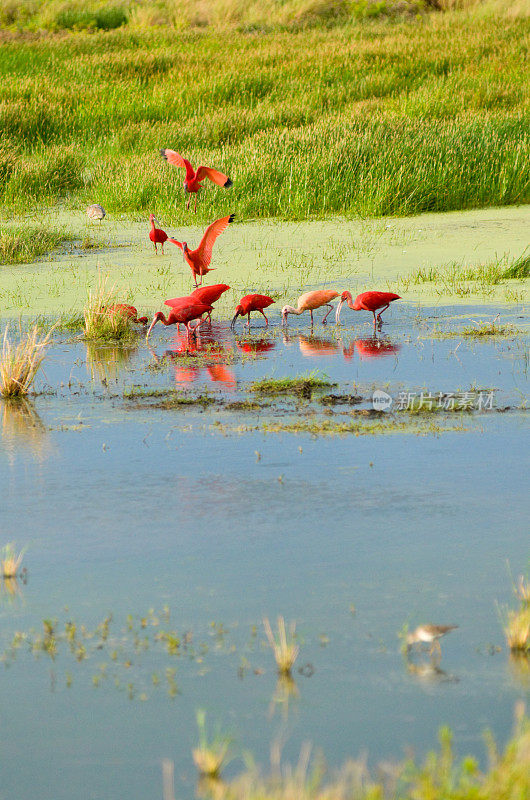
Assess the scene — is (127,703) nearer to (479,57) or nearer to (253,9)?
(479,57)

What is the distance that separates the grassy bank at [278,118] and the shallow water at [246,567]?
7033mm

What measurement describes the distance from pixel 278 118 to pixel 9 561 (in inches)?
550

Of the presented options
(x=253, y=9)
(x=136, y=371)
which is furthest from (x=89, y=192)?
(x=253, y=9)

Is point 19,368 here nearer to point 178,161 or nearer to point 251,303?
point 251,303

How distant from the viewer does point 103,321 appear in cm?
778

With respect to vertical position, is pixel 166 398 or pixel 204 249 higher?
pixel 204 249

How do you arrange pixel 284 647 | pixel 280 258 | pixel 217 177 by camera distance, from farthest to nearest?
pixel 280 258
pixel 217 177
pixel 284 647

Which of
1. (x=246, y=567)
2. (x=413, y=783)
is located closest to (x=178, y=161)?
(x=246, y=567)

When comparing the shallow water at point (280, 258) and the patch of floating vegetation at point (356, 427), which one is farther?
the shallow water at point (280, 258)

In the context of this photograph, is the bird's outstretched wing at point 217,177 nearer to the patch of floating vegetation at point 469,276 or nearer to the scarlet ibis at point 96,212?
the patch of floating vegetation at point 469,276

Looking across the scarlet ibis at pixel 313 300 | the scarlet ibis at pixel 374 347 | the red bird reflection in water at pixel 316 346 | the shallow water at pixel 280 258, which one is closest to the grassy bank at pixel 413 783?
the scarlet ibis at pixel 374 347

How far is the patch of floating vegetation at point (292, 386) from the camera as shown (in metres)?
6.15

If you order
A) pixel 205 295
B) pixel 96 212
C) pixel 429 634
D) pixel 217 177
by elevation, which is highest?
pixel 217 177

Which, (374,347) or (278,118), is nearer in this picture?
(374,347)
